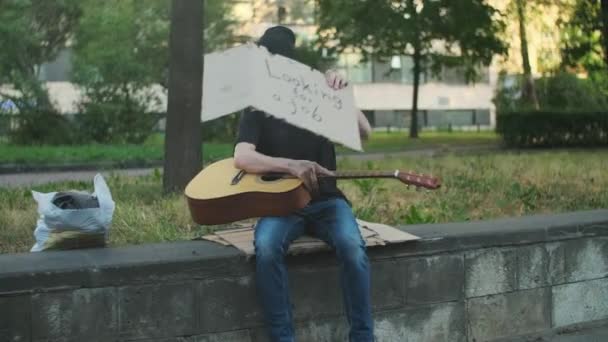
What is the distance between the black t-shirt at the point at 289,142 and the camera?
4367mm

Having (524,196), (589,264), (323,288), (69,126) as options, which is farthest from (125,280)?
(69,126)

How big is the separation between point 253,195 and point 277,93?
1.72 ft

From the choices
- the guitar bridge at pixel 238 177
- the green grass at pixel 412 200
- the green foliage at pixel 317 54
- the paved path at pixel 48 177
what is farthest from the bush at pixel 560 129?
the guitar bridge at pixel 238 177

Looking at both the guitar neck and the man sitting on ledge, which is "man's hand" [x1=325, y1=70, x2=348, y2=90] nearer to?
the man sitting on ledge

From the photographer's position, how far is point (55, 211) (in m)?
4.04

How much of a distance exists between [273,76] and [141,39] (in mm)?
26527

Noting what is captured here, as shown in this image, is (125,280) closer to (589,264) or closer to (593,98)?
(589,264)

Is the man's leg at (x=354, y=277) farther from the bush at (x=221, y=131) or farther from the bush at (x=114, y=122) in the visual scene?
the bush at (x=221, y=131)

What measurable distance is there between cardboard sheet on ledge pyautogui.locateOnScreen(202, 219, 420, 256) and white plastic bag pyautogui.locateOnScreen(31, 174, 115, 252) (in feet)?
1.93

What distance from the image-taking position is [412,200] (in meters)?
6.79

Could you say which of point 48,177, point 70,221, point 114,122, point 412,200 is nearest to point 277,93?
point 70,221

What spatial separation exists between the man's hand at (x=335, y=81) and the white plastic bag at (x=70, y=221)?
1.30 meters

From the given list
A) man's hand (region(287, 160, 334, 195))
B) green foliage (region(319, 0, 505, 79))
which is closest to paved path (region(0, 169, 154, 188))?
man's hand (region(287, 160, 334, 195))

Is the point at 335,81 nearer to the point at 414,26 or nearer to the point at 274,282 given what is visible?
the point at 274,282
